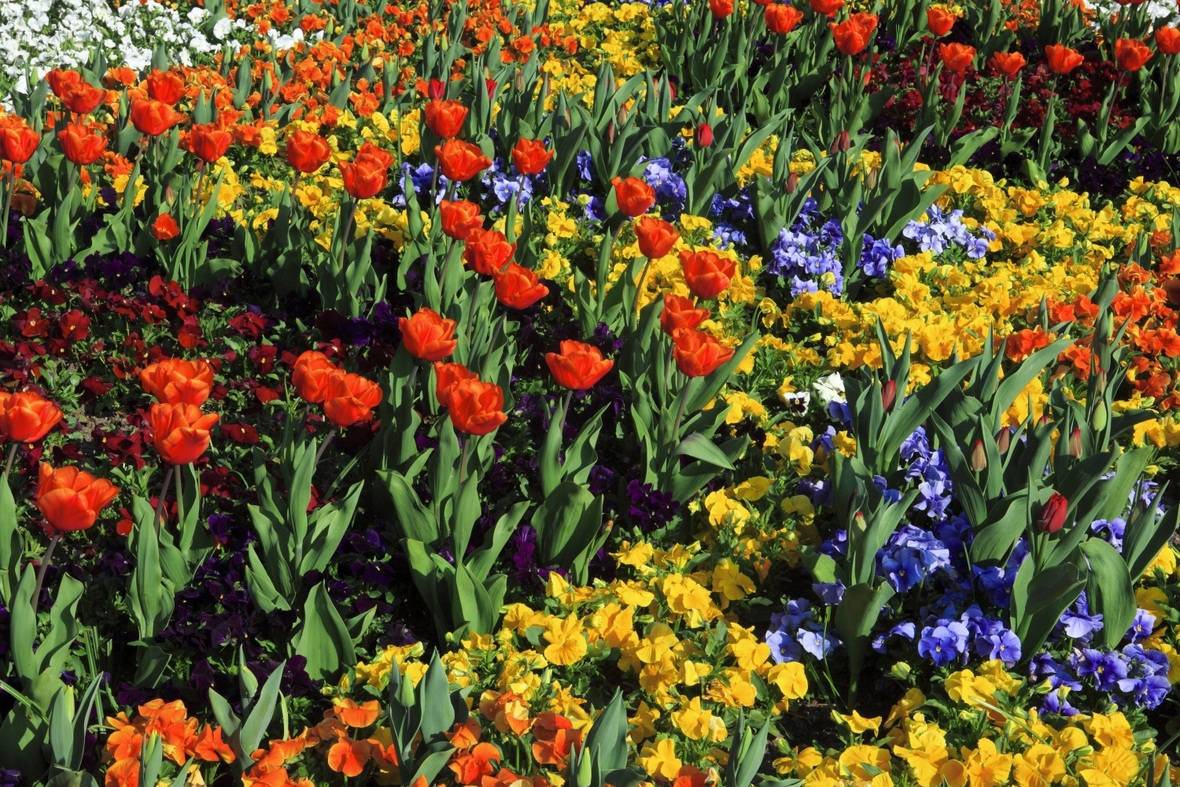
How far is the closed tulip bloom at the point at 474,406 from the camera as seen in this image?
7.80ft

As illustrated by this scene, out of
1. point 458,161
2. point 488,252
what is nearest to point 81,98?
point 458,161

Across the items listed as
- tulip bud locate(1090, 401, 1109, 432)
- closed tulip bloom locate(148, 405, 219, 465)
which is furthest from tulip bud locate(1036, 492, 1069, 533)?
closed tulip bloom locate(148, 405, 219, 465)

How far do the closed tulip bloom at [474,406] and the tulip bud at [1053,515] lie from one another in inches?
46.0

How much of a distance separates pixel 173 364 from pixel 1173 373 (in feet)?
10.3

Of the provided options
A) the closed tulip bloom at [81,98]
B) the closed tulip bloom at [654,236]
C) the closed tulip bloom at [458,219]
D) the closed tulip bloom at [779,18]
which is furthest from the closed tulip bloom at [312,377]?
the closed tulip bloom at [779,18]

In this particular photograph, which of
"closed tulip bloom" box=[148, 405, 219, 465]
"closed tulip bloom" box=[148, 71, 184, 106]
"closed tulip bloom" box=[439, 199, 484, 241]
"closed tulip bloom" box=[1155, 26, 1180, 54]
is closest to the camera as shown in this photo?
"closed tulip bloom" box=[148, 405, 219, 465]

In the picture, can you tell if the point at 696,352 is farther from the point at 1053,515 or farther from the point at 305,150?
the point at 305,150

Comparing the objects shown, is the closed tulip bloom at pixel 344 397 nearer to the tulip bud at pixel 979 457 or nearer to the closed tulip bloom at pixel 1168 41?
the tulip bud at pixel 979 457

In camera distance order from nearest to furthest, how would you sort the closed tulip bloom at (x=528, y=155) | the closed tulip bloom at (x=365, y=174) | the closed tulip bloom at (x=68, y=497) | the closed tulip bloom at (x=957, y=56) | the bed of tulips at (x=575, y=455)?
the closed tulip bloom at (x=68, y=497), the bed of tulips at (x=575, y=455), the closed tulip bloom at (x=365, y=174), the closed tulip bloom at (x=528, y=155), the closed tulip bloom at (x=957, y=56)

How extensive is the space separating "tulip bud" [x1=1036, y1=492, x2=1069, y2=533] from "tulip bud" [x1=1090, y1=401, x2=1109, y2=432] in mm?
→ 558

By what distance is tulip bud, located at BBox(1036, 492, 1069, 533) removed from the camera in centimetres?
238

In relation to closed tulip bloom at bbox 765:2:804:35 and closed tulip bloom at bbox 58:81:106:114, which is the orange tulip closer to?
closed tulip bloom at bbox 765:2:804:35

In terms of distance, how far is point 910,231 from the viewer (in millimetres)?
4398

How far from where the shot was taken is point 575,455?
2.92 metres
